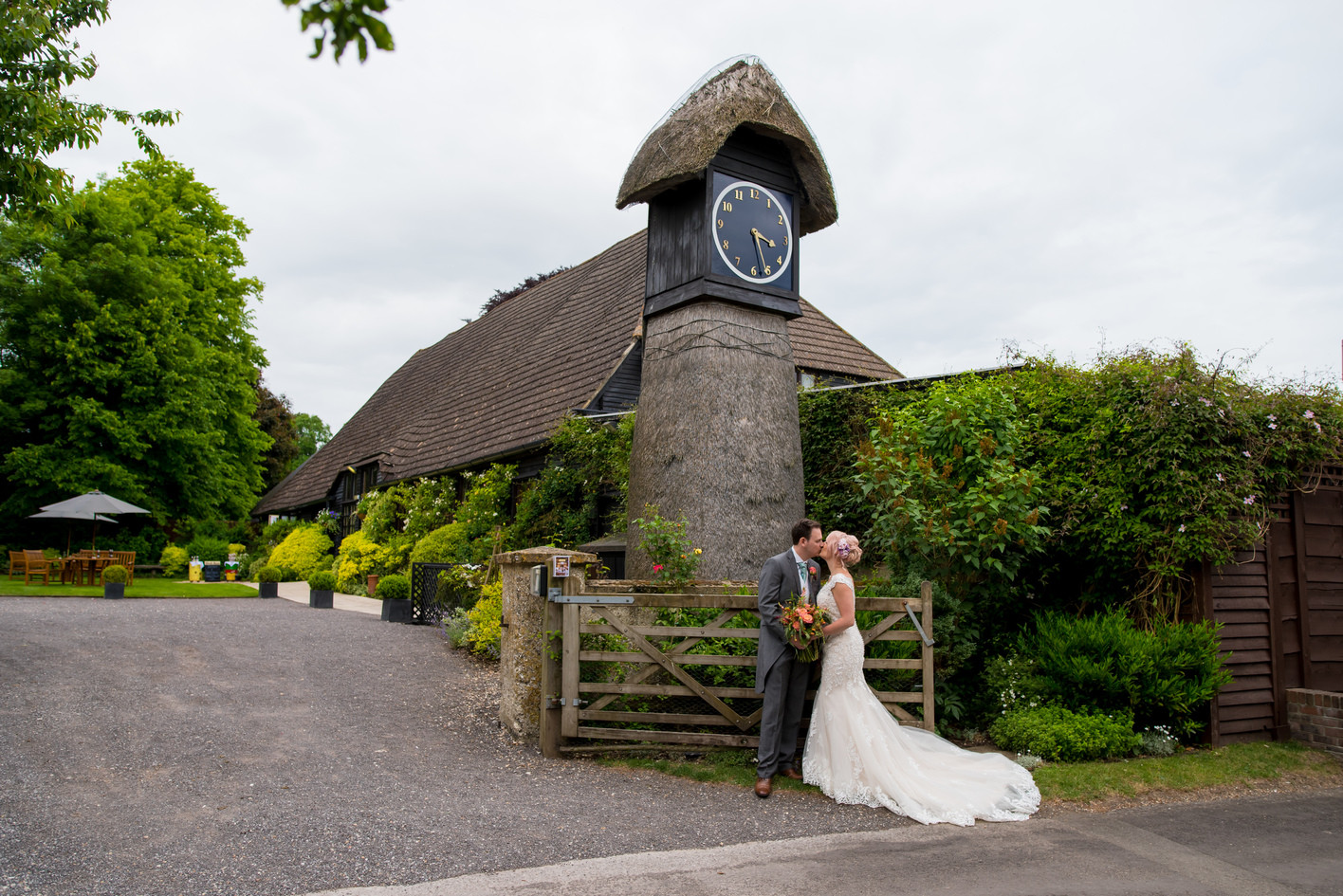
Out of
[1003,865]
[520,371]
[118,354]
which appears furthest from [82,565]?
[1003,865]

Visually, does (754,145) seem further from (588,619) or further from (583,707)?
(583,707)

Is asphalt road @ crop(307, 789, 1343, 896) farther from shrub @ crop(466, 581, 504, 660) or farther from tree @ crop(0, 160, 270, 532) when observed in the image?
tree @ crop(0, 160, 270, 532)

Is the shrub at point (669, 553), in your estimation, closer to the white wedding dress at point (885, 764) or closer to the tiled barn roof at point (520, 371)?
the white wedding dress at point (885, 764)

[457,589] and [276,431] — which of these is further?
[276,431]

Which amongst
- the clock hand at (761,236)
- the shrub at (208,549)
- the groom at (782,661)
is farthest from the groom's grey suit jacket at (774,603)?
the shrub at (208,549)

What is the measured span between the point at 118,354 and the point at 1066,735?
26399mm

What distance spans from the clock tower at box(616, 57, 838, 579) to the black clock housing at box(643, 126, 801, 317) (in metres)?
0.01

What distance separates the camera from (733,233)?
8.48 meters

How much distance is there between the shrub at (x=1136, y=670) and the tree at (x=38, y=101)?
9710 millimetres

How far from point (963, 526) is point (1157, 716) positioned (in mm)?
2076

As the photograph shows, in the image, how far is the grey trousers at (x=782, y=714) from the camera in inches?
224

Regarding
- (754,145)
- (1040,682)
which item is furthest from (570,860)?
(754,145)

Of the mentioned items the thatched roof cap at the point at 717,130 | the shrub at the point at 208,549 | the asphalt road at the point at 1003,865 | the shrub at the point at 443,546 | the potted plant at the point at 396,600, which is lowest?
the asphalt road at the point at 1003,865

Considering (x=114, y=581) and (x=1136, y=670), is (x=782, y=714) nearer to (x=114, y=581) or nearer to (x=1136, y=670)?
(x=1136, y=670)
